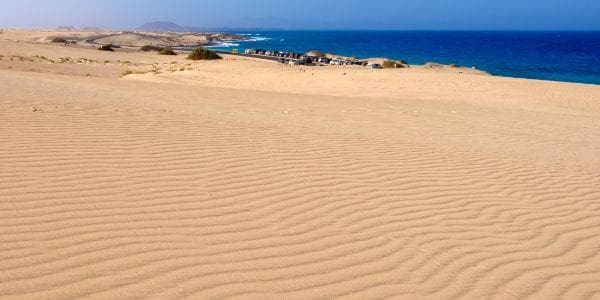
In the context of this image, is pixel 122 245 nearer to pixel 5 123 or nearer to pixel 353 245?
pixel 353 245

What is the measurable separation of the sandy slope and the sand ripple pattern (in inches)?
0.7

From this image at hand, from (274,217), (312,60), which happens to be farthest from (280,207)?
(312,60)

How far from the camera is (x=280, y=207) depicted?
5000mm

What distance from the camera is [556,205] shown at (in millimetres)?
5801

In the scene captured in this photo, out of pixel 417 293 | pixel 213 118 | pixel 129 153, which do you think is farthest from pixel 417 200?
pixel 213 118

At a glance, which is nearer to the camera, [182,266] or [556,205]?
[182,266]

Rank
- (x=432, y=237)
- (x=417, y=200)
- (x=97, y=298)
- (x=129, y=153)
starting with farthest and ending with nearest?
(x=129, y=153) → (x=417, y=200) → (x=432, y=237) → (x=97, y=298)

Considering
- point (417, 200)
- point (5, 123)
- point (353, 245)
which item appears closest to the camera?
point (353, 245)

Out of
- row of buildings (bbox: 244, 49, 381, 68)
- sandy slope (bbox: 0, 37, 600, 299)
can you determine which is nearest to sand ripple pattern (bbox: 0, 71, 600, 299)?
sandy slope (bbox: 0, 37, 600, 299)

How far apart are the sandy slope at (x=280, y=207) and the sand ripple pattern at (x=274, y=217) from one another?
2 cm

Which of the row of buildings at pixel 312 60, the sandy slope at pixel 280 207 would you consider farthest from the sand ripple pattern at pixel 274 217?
the row of buildings at pixel 312 60

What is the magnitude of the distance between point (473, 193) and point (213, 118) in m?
5.07

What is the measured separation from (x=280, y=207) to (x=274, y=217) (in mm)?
283

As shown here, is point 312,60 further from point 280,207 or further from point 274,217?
point 274,217
